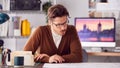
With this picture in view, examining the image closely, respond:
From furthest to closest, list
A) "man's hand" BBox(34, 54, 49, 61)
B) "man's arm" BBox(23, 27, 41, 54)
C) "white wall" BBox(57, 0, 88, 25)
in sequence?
"white wall" BBox(57, 0, 88, 25), "man's arm" BBox(23, 27, 41, 54), "man's hand" BBox(34, 54, 49, 61)

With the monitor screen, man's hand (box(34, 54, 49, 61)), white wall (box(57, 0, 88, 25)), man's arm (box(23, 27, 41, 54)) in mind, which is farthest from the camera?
white wall (box(57, 0, 88, 25))

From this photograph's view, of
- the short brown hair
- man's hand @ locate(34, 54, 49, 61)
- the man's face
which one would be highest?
the short brown hair

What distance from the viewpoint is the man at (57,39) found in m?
2.60

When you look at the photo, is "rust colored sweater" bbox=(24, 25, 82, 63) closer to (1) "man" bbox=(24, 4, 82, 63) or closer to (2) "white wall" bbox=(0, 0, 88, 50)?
(1) "man" bbox=(24, 4, 82, 63)

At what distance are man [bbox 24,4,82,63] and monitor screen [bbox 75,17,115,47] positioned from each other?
4.34 ft

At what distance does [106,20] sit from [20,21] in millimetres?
1303

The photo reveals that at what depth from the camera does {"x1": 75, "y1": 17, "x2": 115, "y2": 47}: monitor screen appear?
13.6ft

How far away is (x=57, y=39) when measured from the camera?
2.76 meters

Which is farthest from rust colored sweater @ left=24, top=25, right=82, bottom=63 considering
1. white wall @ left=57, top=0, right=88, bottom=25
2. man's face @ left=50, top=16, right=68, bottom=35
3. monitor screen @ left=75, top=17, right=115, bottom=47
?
white wall @ left=57, top=0, right=88, bottom=25

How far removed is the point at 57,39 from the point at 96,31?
4.93 feet

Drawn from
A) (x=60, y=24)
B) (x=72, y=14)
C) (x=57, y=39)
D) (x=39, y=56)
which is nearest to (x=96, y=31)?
(x=72, y=14)

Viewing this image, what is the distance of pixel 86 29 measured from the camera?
13.6ft

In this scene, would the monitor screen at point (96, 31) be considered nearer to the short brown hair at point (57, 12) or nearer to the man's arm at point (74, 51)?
the man's arm at point (74, 51)

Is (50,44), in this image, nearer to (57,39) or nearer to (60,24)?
(57,39)
